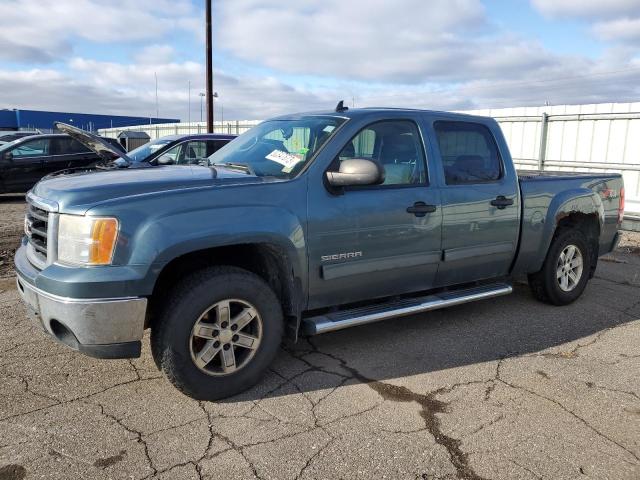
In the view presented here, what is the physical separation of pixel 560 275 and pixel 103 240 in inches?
176

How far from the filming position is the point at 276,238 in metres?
3.49

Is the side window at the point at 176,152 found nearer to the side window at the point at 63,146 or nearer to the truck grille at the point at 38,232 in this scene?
the side window at the point at 63,146

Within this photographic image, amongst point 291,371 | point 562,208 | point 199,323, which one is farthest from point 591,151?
point 199,323

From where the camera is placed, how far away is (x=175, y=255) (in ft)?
10.4

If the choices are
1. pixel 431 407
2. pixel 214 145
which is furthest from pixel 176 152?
pixel 431 407

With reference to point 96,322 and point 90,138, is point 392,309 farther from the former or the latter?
point 90,138

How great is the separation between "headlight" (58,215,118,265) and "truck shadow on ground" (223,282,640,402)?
1.25 meters

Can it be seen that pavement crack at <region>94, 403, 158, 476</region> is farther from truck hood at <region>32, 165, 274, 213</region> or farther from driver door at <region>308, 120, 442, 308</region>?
driver door at <region>308, 120, 442, 308</region>

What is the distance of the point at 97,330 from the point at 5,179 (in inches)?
457

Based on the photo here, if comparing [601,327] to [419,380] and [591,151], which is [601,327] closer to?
[419,380]

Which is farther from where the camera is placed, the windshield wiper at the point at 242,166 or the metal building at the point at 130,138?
the metal building at the point at 130,138

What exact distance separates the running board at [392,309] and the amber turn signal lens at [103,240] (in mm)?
1452

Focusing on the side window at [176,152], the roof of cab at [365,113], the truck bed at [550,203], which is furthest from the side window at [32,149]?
the truck bed at [550,203]

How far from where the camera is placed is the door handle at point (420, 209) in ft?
13.6
